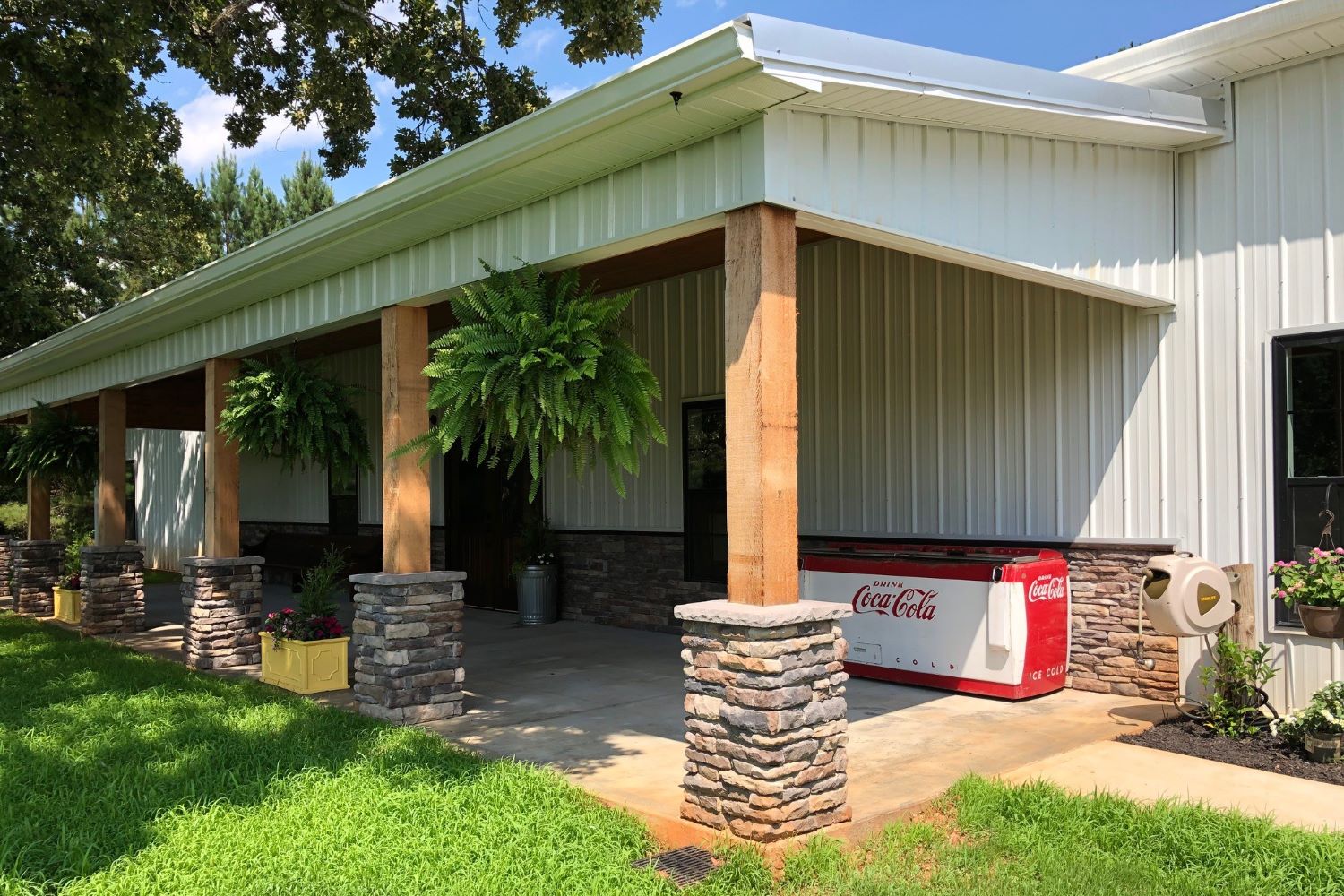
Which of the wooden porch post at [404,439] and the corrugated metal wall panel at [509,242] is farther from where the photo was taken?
the wooden porch post at [404,439]

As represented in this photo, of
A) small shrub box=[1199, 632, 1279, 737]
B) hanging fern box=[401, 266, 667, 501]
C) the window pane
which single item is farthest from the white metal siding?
the window pane

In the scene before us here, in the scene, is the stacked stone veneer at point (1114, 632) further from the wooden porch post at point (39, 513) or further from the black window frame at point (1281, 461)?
the wooden porch post at point (39, 513)

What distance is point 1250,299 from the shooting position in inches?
267

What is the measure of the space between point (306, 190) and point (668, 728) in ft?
101

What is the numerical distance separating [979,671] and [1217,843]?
3.12 metres

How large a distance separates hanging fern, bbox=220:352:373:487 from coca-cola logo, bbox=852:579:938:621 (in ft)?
15.3

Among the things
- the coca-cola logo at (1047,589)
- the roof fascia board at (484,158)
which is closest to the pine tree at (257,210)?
the roof fascia board at (484,158)

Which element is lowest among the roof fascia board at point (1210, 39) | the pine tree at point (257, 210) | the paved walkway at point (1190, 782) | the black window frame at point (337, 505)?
the paved walkway at point (1190, 782)

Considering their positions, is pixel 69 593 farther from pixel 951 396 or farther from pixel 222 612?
pixel 951 396

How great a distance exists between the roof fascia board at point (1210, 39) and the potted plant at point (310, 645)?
7.05 m

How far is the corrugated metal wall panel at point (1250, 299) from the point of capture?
21.2 feet

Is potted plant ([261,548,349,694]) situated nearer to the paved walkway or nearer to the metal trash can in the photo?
the metal trash can

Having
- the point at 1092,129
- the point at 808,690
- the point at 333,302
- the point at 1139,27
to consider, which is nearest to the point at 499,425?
the point at 808,690

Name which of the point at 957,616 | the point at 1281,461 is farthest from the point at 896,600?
the point at 1281,461
